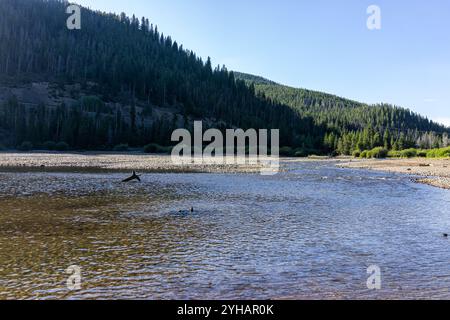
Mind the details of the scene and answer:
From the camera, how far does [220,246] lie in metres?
17.0

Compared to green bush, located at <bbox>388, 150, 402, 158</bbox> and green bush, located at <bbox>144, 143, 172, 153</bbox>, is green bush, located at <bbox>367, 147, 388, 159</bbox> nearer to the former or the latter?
green bush, located at <bbox>388, 150, 402, 158</bbox>

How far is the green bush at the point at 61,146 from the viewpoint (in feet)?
365

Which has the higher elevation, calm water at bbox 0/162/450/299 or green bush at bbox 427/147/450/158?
green bush at bbox 427/147/450/158

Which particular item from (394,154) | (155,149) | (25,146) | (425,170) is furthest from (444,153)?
(25,146)

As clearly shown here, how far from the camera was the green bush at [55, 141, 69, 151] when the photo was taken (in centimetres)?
11118

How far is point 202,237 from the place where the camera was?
61.1ft

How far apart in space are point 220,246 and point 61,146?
351 feet

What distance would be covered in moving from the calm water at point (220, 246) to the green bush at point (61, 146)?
8452cm

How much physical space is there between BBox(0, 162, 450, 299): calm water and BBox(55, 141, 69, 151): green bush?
277 ft

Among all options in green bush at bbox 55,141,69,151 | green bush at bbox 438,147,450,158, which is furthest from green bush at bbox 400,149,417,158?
green bush at bbox 55,141,69,151

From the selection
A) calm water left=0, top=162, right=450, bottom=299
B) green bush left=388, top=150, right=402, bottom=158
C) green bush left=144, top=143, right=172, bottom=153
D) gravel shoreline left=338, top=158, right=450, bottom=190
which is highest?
green bush left=144, top=143, right=172, bottom=153

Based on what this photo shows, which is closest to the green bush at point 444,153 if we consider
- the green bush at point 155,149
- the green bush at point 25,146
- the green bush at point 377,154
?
the green bush at point 377,154

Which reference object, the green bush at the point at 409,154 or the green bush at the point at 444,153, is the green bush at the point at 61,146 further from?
the green bush at the point at 444,153
